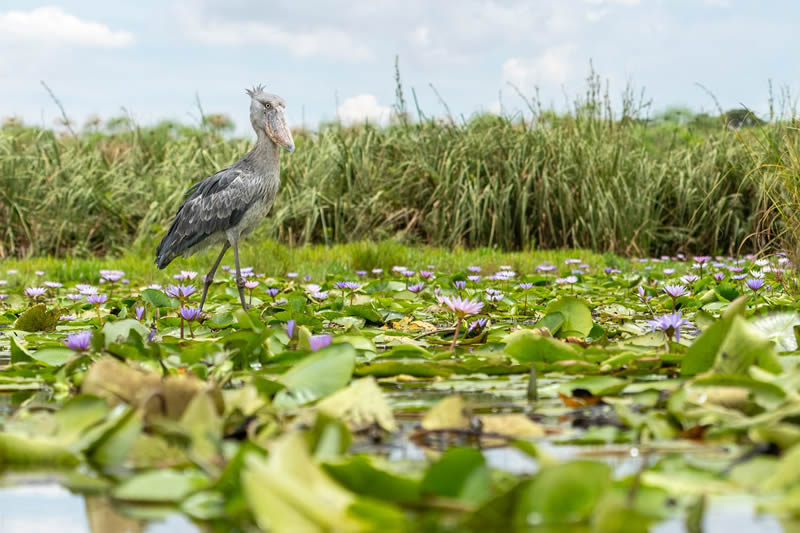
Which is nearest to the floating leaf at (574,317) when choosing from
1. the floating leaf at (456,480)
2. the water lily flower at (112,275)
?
the floating leaf at (456,480)

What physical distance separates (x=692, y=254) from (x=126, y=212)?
7.03 m

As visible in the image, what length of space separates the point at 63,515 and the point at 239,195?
13.5 ft

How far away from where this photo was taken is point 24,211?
997cm

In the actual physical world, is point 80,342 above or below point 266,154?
below

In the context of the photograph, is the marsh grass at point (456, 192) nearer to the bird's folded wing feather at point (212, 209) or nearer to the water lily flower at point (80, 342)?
the bird's folded wing feather at point (212, 209)

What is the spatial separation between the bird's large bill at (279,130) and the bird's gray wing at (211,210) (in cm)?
32

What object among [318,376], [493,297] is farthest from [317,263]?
[318,376]

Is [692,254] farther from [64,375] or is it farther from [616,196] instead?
[64,375]

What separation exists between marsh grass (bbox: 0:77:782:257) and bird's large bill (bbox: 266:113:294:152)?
382 cm

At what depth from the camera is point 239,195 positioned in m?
5.31

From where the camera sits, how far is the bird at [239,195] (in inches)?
210

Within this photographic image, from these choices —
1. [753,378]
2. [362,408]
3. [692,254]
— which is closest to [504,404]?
[362,408]

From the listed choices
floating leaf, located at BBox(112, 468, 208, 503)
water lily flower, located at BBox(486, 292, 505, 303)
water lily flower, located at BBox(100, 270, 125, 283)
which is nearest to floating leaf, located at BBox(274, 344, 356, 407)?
floating leaf, located at BBox(112, 468, 208, 503)

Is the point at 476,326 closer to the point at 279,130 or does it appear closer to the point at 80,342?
the point at 80,342
